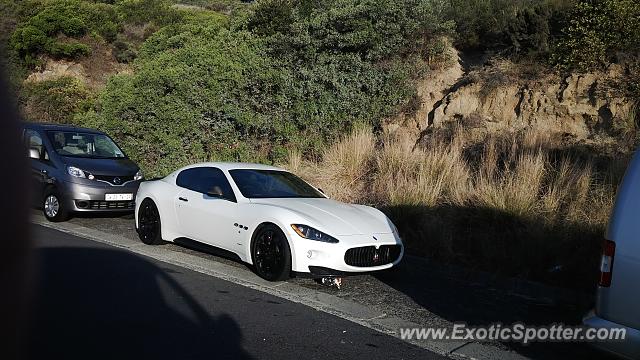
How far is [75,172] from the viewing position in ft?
35.5

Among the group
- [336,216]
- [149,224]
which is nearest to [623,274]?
[336,216]

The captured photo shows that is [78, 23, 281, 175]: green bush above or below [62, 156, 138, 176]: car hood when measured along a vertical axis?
above

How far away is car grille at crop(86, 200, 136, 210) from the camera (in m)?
10.8

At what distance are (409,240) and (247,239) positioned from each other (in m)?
2.70

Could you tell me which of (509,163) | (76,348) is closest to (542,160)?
(509,163)

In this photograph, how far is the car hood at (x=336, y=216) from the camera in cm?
717

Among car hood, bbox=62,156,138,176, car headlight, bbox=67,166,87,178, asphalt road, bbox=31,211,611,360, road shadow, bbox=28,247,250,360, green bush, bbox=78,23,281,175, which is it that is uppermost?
green bush, bbox=78,23,281,175

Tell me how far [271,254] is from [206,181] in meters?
1.87

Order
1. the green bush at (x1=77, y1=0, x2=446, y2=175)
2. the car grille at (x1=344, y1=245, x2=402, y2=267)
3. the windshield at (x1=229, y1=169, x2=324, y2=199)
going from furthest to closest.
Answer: the green bush at (x1=77, y1=0, x2=446, y2=175)
the windshield at (x1=229, y1=169, x2=324, y2=199)
the car grille at (x1=344, y1=245, x2=402, y2=267)

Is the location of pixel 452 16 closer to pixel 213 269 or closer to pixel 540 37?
pixel 540 37

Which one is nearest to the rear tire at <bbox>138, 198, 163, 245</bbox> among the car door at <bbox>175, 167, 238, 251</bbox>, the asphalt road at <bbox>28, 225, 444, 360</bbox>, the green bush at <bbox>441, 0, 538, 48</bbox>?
the car door at <bbox>175, 167, 238, 251</bbox>

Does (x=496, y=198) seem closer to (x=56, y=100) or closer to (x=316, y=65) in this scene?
(x=316, y=65)

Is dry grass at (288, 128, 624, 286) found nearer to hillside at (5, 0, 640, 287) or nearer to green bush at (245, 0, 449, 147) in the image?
hillside at (5, 0, 640, 287)

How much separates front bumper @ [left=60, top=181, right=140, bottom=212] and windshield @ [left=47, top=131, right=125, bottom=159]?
96 centimetres
